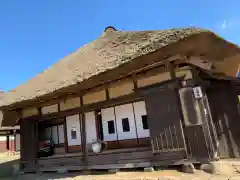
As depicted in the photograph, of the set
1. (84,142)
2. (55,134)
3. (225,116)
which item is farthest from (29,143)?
(225,116)

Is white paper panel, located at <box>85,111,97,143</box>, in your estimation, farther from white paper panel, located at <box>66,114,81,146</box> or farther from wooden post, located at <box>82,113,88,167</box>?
white paper panel, located at <box>66,114,81,146</box>

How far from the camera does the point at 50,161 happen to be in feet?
26.5

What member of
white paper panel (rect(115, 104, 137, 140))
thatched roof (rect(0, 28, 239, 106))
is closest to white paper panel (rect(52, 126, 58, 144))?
thatched roof (rect(0, 28, 239, 106))

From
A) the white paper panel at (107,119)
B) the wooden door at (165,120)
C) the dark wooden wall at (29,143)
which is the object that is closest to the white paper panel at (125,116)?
the white paper panel at (107,119)

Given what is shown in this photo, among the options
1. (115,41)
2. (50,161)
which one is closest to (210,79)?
(115,41)

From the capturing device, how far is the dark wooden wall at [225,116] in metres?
6.27

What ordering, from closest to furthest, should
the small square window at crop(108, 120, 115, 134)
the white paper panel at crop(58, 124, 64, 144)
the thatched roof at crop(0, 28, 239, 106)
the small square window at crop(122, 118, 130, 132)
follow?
the thatched roof at crop(0, 28, 239, 106) < the small square window at crop(122, 118, 130, 132) < the small square window at crop(108, 120, 115, 134) < the white paper panel at crop(58, 124, 64, 144)

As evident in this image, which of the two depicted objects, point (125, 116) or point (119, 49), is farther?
point (125, 116)

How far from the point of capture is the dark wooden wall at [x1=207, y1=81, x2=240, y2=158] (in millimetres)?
6266

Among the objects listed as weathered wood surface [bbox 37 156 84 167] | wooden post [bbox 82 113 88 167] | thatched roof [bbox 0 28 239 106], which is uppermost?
thatched roof [bbox 0 28 239 106]

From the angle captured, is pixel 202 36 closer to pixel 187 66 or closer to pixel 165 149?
pixel 187 66

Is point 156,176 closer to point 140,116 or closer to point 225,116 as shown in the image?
point 140,116

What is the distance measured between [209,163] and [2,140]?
896 inches

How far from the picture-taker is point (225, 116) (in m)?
6.50
